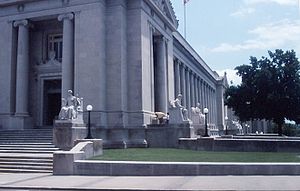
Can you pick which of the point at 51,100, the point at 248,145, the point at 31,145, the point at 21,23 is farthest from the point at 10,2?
the point at 248,145

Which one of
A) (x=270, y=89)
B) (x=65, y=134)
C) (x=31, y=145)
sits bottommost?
(x=31, y=145)

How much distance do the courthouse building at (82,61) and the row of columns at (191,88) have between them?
13.7 metres

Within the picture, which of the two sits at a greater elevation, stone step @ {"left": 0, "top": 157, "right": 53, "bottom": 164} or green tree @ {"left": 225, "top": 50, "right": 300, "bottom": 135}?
green tree @ {"left": 225, "top": 50, "right": 300, "bottom": 135}

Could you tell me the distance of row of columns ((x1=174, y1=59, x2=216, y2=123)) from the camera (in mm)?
53975

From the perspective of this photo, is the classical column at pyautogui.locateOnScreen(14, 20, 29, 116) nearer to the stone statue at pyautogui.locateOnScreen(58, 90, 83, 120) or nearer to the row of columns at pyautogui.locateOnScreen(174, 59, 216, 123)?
the stone statue at pyautogui.locateOnScreen(58, 90, 83, 120)

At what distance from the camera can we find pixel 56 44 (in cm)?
3734

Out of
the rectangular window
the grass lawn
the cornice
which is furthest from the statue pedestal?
the cornice

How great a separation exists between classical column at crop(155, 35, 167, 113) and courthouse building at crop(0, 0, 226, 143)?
0.32 ft

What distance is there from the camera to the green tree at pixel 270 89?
49.3 metres

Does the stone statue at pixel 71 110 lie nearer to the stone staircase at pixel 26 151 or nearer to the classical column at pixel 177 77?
the stone staircase at pixel 26 151

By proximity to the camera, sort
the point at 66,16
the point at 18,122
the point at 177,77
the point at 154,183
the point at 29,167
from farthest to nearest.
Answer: the point at 177,77 → the point at 18,122 → the point at 66,16 → the point at 29,167 → the point at 154,183

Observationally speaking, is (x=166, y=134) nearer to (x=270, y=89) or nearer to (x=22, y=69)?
(x=22, y=69)

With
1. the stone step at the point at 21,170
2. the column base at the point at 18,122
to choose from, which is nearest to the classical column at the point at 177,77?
the column base at the point at 18,122

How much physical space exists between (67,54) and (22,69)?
180 inches
